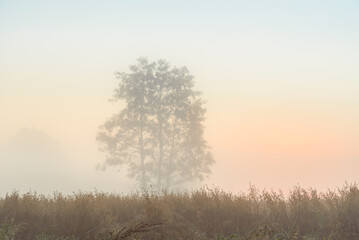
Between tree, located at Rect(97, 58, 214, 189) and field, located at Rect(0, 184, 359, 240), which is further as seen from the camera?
tree, located at Rect(97, 58, 214, 189)

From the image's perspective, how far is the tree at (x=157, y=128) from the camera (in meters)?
31.8

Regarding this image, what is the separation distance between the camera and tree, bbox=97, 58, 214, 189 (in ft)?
104

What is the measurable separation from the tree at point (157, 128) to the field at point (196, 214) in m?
20.6

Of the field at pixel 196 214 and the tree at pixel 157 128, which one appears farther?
the tree at pixel 157 128

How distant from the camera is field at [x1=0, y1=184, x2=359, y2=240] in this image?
884cm

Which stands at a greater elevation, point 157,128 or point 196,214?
point 157,128

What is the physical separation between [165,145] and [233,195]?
21389 millimetres

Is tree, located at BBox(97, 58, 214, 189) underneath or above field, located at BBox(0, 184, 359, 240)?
above

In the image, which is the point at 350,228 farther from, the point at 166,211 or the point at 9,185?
the point at 9,185

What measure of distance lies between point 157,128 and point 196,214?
22003mm

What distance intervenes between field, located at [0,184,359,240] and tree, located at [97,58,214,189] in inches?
812

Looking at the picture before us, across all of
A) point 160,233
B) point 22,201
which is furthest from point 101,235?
point 22,201

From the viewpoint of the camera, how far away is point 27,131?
97.9 metres

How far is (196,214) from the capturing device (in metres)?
10.1
